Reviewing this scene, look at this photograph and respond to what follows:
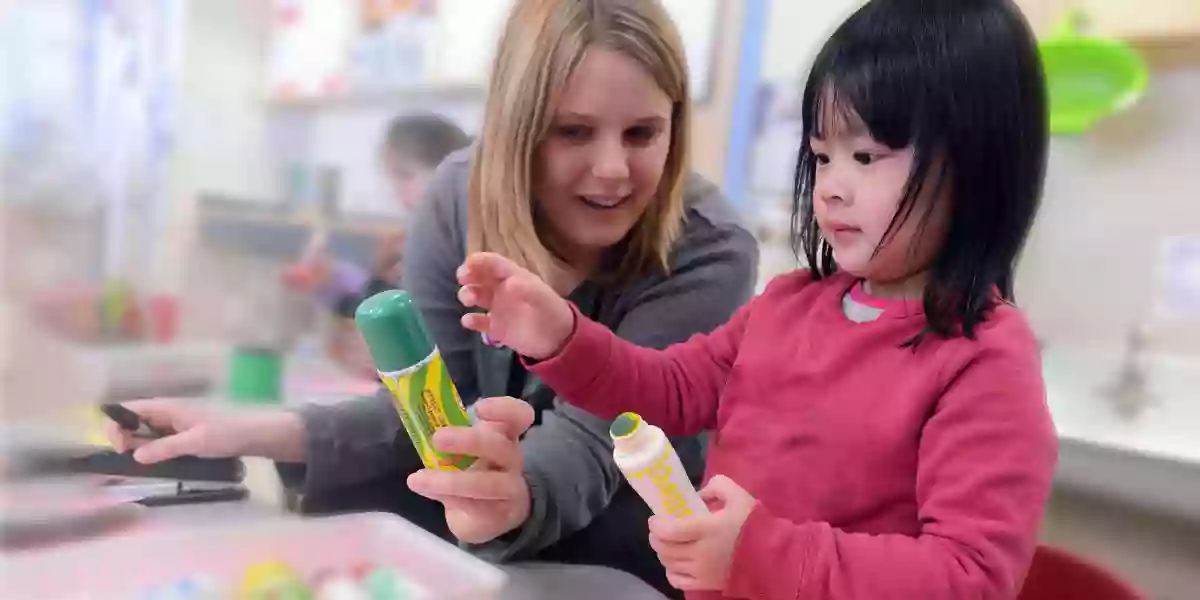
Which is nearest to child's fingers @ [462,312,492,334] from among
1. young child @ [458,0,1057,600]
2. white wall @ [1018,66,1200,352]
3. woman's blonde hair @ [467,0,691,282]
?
young child @ [458,0,1057,600]

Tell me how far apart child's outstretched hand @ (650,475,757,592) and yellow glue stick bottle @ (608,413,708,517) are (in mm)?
11

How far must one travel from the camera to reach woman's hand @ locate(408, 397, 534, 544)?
0.47m

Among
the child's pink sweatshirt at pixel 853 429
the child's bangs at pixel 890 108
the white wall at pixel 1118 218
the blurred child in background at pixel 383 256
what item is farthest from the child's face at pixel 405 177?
the white wall at pixel 1118 218

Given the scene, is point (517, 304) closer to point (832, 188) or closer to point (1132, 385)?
point (832, 188)

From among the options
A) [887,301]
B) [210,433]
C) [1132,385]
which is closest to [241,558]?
[210,433]

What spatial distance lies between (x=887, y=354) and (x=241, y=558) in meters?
0.38

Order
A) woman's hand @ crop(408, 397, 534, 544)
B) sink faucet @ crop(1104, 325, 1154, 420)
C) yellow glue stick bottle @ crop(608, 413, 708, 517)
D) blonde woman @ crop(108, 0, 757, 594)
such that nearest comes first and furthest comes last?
1. yellow glue stick bottle @ crop(608, 413, 708, 517)
2. woman's hand @ crop(408, 397, 534, 544)
3. blonde woman @ crop(108, 0, 757, 594)
4. sink faucet @ crop(1104, 325, 1154, 420)

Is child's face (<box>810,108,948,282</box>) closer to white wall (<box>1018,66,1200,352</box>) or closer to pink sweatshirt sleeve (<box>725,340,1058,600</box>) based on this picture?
pink sweatshirt sleeve (<box>725,340,1058,600</box>)

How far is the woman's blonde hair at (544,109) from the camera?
23.5 inches

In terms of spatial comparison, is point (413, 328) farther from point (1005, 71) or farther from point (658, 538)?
point (1005, 71)

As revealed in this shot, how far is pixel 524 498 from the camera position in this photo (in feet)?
1.81

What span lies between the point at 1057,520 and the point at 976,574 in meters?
0.71

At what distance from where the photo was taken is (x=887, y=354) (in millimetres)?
448

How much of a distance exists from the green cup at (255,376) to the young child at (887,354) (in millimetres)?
133
